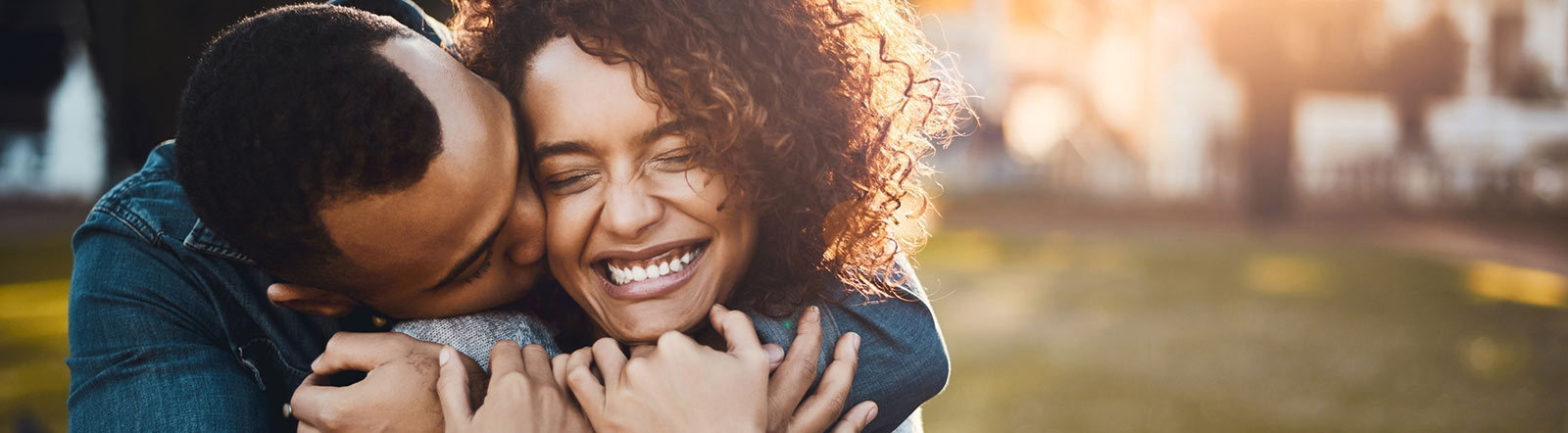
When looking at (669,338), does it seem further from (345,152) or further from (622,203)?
(345,152)

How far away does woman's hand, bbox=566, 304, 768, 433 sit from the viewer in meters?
2.12

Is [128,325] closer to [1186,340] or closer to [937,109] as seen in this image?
[937,109]

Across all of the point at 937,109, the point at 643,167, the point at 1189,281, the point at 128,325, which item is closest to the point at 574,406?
the point at 643,167

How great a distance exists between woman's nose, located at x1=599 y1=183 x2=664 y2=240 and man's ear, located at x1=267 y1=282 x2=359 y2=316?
22.0 inches

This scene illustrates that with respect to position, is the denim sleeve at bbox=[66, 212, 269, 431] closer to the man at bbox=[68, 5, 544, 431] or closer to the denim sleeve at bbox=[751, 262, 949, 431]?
the man at bbox=[68, 5, 544, 431]

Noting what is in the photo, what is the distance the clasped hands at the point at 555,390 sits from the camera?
2105 mm

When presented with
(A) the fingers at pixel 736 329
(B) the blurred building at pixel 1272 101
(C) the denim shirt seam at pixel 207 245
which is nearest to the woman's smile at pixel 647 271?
(A) the fingers at pixel 736 329

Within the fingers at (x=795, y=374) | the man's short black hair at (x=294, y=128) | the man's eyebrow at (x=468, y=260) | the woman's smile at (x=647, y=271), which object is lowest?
the fingers at (x=795, y=374)

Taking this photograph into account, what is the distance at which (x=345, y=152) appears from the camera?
1944mm

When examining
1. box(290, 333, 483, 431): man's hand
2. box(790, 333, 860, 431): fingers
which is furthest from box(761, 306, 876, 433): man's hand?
box(290, 333, 483, 431): man's hand

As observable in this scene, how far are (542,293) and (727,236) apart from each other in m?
0.53

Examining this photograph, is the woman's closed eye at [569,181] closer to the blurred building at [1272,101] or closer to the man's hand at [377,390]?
the man's hand at [377,390]

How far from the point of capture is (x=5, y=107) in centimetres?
2236

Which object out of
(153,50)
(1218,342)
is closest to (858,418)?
(1218,342)
